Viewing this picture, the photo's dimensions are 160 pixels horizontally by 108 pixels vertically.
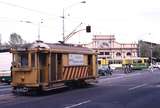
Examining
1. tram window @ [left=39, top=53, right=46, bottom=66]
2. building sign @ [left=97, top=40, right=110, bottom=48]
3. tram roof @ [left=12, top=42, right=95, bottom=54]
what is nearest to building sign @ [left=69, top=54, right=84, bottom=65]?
tram roof @ [left=12, top=42, right=95, bottom=54]

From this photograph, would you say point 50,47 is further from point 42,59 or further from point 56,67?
point 56,67

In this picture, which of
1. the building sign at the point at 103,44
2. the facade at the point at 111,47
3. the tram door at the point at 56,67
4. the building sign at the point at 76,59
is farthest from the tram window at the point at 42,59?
the building sign at the point at 103,44

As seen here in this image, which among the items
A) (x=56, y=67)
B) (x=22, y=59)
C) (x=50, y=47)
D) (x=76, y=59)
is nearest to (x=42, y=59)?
(x=50, y=47)

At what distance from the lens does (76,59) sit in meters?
31.4

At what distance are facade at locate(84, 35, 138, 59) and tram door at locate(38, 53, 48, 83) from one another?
4940 inches

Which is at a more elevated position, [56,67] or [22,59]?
[22,59]

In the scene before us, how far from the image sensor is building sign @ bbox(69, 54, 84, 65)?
99.6ft

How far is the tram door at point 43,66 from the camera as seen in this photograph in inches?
1056

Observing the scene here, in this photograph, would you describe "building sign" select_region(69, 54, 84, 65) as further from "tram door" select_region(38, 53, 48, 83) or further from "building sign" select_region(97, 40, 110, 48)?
"building sign" select_region(97, 40, 110, 48)

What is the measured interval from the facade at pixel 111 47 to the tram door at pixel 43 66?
4940 inches

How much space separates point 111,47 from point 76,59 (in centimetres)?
12398

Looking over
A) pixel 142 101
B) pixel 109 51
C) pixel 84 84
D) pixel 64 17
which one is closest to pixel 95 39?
pixel 109 51

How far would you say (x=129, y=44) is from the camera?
154 metres

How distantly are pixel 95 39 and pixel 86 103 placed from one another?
136 meters
